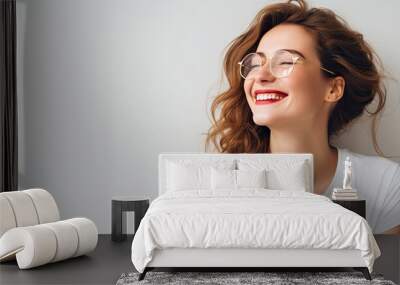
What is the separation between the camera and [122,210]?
6.15m

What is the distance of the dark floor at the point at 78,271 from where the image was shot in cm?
459

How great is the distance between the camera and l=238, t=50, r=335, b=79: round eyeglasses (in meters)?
6.40

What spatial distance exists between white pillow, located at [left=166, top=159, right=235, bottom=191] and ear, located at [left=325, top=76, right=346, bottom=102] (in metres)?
1.21

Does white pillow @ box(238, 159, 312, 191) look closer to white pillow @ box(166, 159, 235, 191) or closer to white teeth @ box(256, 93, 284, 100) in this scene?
white pillow @ box(166, 159, 235, 191)

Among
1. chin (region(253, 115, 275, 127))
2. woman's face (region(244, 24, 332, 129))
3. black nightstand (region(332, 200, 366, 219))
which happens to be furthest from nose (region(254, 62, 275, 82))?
black nightstand (region(332, 200, 366, 219))

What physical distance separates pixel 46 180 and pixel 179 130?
1478 mm

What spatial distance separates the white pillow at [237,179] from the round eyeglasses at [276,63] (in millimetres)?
1088

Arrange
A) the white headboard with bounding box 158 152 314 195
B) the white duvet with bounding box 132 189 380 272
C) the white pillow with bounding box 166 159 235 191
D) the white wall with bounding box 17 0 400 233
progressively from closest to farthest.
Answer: the white duvet with bounding box 132 189 380 272 < the white pillow with bounding box 166 159 235 191 < the white headboard with bounding box 158 152 314 195 < the white wall with bounding box 17 0 400 233

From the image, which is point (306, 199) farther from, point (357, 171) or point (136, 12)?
point (136, 12)

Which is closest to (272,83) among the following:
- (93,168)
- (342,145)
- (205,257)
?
(342,145)

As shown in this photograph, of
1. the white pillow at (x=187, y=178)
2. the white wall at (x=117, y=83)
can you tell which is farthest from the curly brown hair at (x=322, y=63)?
the white pillow at (x=187, y=178)

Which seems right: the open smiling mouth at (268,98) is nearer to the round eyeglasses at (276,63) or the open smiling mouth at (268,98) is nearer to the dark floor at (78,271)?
the round eyeglasses at (276,63)

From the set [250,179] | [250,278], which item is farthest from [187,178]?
[250,278]

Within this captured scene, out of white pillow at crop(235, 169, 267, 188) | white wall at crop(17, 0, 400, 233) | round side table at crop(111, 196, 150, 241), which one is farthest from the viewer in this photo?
white wall at crop(17, 0, 400, 233)
